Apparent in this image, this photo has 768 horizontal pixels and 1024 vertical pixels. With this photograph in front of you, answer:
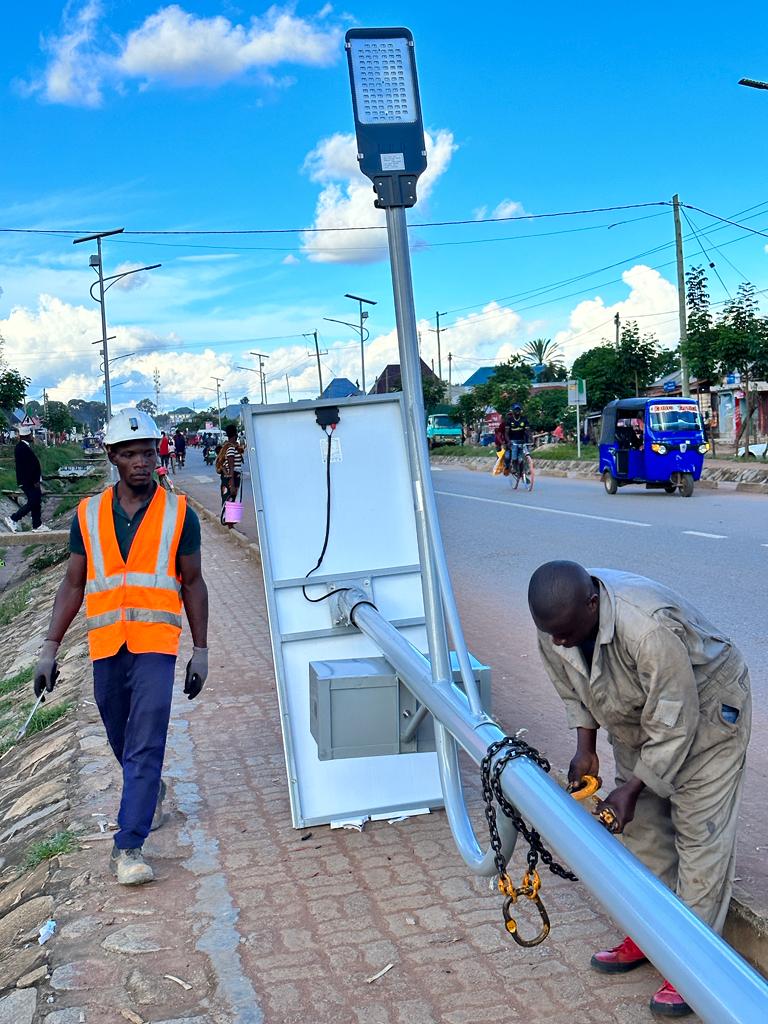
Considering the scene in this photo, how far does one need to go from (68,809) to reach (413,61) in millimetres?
3620

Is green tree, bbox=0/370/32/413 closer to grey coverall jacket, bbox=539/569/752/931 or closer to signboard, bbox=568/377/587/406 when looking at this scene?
signboard, bbox=568/377/587/406

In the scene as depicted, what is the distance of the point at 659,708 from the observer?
299cm

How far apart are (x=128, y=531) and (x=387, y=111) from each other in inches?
74.4

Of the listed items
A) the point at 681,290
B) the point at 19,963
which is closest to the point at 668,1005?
the point at 19,963

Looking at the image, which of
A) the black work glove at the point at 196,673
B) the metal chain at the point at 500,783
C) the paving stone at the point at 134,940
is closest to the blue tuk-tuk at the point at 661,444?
the black work glove at the point at 196,673

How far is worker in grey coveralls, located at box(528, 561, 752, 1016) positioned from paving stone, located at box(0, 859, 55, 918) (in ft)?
7.36

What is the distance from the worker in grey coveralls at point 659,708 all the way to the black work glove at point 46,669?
220 centimetres

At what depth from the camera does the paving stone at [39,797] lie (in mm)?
5500

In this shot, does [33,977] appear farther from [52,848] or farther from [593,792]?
[593,792]

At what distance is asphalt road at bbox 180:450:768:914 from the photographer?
587cm

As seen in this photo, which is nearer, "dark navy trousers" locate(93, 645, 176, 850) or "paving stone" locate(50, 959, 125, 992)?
"paving stone" locate(50, 959, 125, 992)

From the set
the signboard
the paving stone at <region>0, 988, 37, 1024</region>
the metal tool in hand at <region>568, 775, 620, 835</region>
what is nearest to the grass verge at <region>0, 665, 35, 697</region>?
the paving stone at <region>0, 988, 37, 1024</region>

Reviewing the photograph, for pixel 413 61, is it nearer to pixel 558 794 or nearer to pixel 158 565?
pixel 158 565

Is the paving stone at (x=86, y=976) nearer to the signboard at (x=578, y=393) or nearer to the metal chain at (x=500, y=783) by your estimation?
the metal chain at (x=500, y=783)
